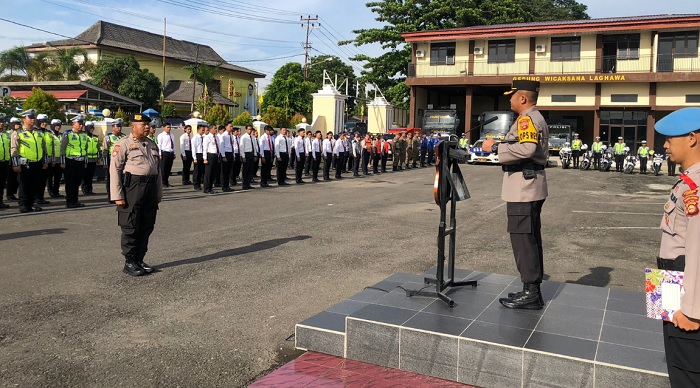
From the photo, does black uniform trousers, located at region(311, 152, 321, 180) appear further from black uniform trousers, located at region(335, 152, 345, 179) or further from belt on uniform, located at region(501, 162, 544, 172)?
belt on uniform, located at region(501, 162, 544, 172)

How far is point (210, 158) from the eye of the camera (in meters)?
15.9

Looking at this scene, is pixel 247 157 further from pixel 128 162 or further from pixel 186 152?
pixel 128 162

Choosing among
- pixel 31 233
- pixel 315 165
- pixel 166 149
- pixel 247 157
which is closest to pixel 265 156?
pixel 247 157

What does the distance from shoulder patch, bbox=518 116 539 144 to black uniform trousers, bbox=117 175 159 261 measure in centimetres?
434

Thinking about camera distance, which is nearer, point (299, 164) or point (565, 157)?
Result: point (299, 164)

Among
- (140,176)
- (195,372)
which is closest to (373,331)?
(195,372)

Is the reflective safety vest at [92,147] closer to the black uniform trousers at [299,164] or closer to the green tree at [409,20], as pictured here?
the black uniform trousers at [299,164]

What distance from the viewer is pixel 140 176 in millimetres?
6820

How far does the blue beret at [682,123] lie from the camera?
8.62ft

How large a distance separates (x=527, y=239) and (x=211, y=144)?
495 inches

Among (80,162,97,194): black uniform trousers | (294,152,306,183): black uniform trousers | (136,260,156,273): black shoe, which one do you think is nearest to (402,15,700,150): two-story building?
(294,152,306,183): black uniform trousers

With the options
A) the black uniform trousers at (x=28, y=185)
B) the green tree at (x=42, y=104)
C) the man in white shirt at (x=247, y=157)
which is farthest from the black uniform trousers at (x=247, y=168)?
the green tree at (x=42, y=104)

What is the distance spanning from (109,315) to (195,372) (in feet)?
5.25

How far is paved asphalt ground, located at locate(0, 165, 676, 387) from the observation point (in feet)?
14.0
